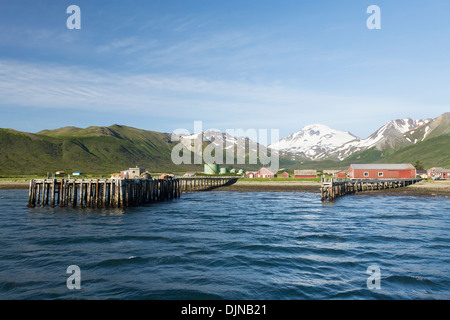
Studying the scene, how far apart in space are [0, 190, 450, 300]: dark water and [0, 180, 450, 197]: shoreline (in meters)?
54.5

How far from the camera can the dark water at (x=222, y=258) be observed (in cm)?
1652

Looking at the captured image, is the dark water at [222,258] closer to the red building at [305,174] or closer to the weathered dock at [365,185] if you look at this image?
the weathered dock at [365,185]

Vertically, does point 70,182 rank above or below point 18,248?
above

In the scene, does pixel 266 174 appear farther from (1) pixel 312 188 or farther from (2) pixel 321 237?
(2) pixel 321 237

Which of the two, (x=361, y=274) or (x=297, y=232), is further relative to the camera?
(x=297, y=232)

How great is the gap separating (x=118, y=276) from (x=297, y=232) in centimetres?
1835

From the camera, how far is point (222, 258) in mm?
22047

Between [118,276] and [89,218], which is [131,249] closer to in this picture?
[118,276]

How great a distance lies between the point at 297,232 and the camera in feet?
103

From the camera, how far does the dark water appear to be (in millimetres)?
16516

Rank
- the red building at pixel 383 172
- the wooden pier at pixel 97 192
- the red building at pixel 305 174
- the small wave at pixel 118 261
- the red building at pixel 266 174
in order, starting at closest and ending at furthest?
the small wave at pixel 118 261
the wooden pier at pixel 97 192
the red building at pixel 383 172
the red building at pixel 305 174
the red building at pixel 266 174

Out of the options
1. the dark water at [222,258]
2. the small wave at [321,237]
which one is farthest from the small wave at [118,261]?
the small wave at [321,237]

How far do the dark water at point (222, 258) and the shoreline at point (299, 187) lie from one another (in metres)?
54.5
